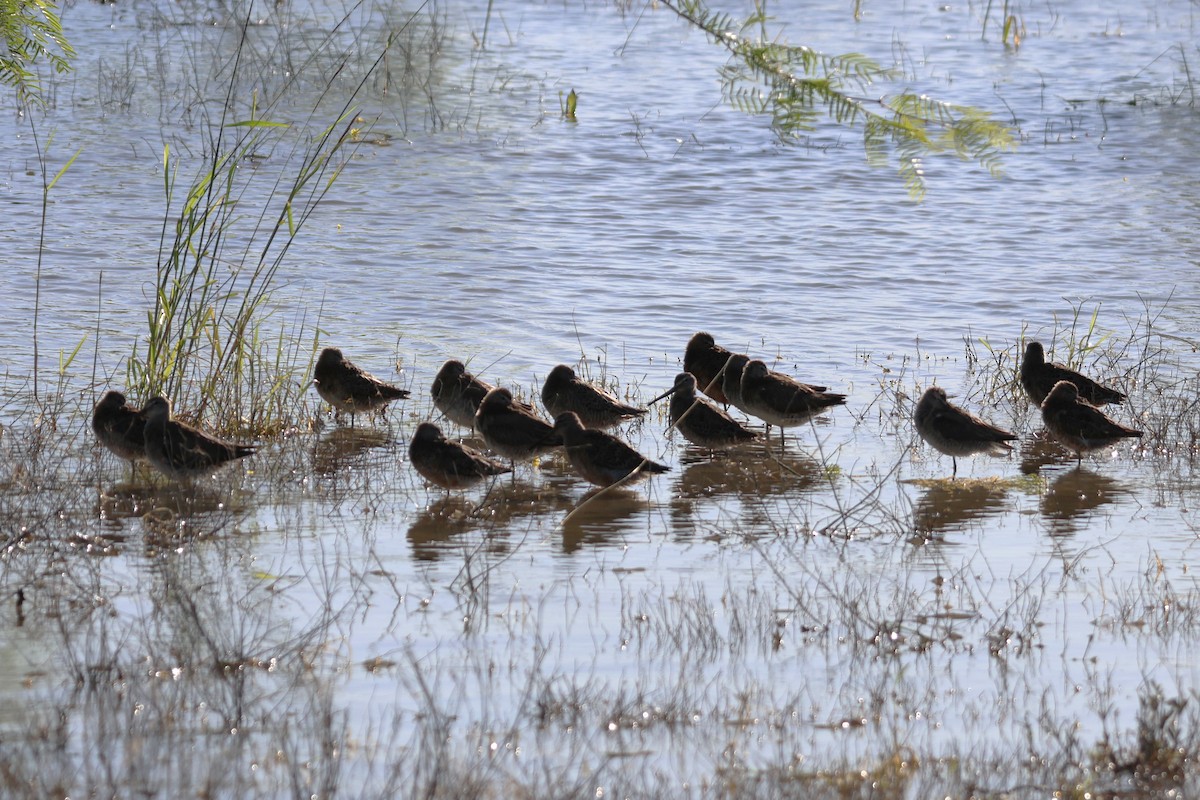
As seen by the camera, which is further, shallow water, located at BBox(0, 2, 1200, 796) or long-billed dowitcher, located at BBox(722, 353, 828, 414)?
long-billed dowitcher, located at BBox(722, 353, 828, 414)

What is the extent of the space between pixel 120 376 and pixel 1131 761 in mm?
7609

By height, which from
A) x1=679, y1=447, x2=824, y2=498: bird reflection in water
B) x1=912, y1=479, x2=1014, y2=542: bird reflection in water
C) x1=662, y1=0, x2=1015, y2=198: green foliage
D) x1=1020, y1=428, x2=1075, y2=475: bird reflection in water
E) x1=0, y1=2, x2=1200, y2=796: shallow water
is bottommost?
x1=679, y1=447, x2=824, y2=498: bird reflection in water

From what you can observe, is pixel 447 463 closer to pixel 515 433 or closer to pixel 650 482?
pixel 515 433

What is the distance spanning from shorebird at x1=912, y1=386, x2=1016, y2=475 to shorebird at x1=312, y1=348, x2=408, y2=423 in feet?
11.0

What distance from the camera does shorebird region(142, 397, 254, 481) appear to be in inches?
323

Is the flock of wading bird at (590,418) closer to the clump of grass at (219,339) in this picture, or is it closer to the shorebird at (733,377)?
the shorebird at (733,377)

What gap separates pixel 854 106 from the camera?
163 inches

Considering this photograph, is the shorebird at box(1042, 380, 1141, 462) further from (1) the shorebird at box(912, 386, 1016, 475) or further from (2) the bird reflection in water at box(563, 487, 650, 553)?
(2) the bird reflection in water at box(563, 487, 650, 553)

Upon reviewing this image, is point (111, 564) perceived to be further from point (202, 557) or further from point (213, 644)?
point (213, 644)

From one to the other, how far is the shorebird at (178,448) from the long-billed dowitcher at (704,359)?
3.82 meters

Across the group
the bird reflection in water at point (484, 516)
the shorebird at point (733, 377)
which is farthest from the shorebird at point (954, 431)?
the bird reflection in water at point (484, 516)

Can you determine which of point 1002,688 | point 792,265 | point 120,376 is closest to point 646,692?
point 1002,688

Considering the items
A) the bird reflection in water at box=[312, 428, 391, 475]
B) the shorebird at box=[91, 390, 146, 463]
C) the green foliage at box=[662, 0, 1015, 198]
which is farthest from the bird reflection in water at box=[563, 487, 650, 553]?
the green foliage at box=[662, 0, 1015, 198]

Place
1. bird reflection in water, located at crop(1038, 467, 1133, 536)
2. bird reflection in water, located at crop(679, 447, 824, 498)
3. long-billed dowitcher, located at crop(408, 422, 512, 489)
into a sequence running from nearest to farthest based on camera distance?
bird reflection in water, located at crop(1038, 467, 1133, 536) → long-billed dowitcher, located at crop(408, 422, 512, 489) → bird reflection in water, located at crop(679, 447, 824, 498)
